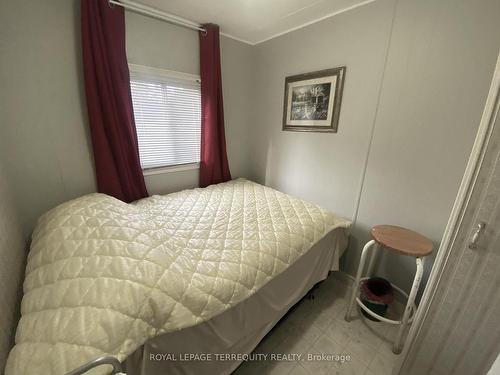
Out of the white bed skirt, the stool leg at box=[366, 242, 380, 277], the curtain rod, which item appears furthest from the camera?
the stool leg at box=[366, 242, 380, 277]

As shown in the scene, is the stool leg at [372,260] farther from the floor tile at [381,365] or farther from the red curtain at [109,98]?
the red curtain at [109,98]

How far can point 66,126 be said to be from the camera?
5.20 feet

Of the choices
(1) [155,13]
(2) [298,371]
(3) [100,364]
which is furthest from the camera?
(1) [155,13]

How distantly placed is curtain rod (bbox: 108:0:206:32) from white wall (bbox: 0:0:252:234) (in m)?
0.06

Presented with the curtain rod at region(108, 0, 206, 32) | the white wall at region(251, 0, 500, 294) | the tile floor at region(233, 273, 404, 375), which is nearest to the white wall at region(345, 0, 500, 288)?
the white wall at region(251, 0, 500, 294)

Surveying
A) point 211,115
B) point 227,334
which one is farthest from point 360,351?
point 211,115

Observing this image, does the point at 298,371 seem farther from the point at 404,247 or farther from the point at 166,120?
the point at 166,120

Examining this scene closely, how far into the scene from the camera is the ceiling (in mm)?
1670

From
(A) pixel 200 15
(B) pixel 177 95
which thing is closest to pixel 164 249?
(B) pixel 177 95

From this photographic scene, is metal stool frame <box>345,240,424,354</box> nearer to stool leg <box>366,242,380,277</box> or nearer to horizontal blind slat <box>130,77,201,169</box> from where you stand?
stool leg <box>366,242,380,277</box>

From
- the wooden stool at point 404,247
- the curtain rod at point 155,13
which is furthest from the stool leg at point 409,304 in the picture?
the curtain rod at point 155,13

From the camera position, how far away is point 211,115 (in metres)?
2.30

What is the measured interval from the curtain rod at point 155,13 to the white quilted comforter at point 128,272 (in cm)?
158

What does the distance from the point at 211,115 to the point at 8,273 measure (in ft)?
6.46
